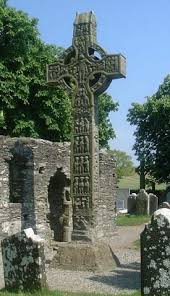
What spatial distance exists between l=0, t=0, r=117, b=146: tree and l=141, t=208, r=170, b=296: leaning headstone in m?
18.5

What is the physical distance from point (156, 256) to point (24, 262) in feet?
5.94

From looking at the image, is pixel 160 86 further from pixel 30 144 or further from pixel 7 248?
pixel 7 248

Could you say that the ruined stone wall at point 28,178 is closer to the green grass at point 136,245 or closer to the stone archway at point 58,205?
the stone archway at point 58,205

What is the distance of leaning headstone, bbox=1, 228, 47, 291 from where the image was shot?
757 centimetres

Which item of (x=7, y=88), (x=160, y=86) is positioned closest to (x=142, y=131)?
(x=160, y=86)

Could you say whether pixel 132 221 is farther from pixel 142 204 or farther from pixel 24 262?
pixel 24 262

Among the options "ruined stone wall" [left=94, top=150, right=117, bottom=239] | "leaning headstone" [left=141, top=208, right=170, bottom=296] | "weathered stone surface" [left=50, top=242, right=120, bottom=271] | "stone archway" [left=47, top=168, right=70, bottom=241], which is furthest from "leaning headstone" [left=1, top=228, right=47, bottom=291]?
"ruined stone wall" [left=94, top=150, right=117, bottom=239]

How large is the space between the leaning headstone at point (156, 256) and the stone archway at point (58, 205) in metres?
10.7

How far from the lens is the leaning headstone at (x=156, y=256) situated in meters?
6.97

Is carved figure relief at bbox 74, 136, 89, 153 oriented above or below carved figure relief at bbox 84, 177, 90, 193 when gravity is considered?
above

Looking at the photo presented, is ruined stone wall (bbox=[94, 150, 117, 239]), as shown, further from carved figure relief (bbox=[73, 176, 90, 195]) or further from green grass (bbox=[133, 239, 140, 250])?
carved figure relief (bbox=[73, 176, 90, 195])

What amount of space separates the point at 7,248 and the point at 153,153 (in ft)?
119

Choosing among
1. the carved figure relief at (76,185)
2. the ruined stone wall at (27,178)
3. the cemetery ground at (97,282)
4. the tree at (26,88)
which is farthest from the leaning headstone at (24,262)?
the tree at (26,88)

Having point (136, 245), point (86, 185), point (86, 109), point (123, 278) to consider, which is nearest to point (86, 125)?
point (86, 109)
